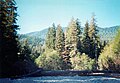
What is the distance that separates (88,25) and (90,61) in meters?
18.2

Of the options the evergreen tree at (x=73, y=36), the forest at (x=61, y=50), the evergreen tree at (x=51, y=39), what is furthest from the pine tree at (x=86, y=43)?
the evergreen tree at (x=51, y=39)

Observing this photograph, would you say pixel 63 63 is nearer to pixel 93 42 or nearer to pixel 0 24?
pixel 93 42

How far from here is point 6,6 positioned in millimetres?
38938

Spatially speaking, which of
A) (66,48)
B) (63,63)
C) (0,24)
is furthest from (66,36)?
(0,24)

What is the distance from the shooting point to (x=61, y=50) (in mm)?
96312

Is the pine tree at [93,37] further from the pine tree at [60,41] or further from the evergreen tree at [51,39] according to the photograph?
the evergreen tree at [51,39]

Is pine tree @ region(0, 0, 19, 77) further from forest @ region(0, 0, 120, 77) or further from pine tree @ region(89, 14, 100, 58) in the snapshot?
pine tree @ region(89, 14, 100, 58)

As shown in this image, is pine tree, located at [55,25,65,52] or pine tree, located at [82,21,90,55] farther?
pine tree, located at [55,25,65,52]

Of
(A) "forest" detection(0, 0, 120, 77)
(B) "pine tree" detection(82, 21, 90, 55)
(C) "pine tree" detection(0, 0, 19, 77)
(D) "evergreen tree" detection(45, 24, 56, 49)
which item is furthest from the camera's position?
(D) "evergreen tree" detection(45, 24, 56, 49)

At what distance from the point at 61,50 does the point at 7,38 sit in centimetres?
6133

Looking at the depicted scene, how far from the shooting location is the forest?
116ft

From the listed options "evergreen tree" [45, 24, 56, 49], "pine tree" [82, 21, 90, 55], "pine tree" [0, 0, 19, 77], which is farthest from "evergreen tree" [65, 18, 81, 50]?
"pine tree" [0, 0, 19, 77]

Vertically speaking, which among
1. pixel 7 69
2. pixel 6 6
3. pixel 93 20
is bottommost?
pixel 7 69

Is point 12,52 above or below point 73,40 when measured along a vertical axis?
below
